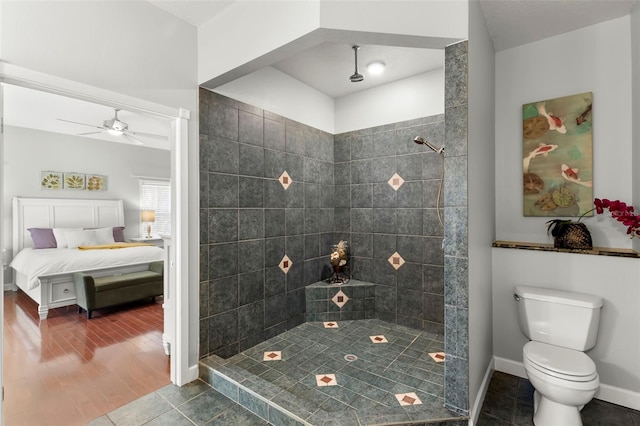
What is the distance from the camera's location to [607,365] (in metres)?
2.11

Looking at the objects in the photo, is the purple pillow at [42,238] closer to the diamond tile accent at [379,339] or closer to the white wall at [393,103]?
the white wall at [393,103]

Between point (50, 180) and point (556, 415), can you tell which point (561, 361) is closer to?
point (556, 415)

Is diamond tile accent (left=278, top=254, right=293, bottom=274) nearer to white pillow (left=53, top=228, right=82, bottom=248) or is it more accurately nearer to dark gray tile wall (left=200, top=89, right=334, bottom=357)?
dark gray tile wall (left=200, top=89, right=334, bottom=357)

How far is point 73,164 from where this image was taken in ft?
19.0

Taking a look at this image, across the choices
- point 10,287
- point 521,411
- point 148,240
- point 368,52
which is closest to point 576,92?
point 368,52

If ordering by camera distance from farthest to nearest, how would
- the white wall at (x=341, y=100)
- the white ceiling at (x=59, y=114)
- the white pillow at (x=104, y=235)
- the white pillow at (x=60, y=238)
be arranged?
the white pillow at (x=104, y=235)
the white pillow at (x=60, y=238)
the white ceiling at (x=59, y=114)
the white wall at (x=341, y=100)

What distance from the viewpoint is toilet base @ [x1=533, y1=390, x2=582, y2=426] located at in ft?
5.76

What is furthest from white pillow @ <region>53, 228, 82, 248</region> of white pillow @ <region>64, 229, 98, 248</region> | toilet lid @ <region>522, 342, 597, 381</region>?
toilet lid @ <region>522, 342, 597, 381</region>

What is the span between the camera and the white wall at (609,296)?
2039mm

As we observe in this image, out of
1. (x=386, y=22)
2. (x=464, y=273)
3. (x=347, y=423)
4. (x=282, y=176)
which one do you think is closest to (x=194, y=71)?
(x=282, y=176)

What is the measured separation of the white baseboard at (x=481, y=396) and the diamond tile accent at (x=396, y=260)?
1.20 m

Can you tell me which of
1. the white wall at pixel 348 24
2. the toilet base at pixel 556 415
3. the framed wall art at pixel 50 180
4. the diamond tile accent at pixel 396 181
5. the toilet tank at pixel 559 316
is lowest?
the toilet base at pixel 556 415

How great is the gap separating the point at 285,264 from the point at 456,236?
1.86 meters

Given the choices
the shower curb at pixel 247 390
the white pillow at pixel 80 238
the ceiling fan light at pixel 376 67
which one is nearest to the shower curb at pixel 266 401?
the shower curb at pixel 247 390
